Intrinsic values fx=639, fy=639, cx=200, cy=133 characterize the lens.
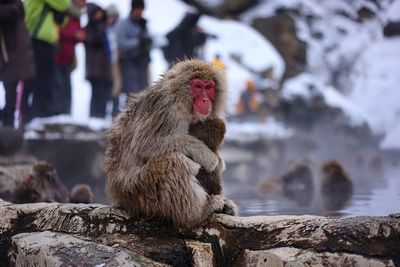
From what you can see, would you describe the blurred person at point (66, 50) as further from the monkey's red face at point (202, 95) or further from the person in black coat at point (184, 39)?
the monkey's red face at point (202, 95)

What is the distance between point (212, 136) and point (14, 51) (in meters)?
3.11

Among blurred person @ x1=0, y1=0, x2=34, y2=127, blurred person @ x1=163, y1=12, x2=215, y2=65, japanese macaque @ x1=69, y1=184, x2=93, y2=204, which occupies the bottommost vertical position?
japanese macaque @ x1=69, y1=184, x2=93, y2=204

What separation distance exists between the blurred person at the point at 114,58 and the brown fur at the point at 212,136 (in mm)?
4289

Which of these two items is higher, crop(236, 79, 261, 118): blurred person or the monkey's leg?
crop(236, 79, 261, 118): blurred person

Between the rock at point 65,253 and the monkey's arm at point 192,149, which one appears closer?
the rock at point 65,253

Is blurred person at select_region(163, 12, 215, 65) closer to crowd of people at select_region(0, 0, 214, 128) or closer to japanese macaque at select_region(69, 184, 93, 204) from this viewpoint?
crowd of people at select_region(0, 0, 214, 128)

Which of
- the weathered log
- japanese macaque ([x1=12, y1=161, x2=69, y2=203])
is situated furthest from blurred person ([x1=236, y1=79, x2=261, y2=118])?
the weathered log

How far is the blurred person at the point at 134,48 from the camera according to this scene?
23.6 feet

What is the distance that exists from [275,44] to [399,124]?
4997 mm

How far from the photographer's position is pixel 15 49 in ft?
18.1

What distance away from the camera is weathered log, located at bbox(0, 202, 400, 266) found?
240cm

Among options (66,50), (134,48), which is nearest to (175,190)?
(66,50)

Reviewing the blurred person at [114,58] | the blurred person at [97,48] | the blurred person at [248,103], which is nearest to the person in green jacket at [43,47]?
the blurred person at [97,48]

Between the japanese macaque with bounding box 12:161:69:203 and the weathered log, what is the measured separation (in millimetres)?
1398
